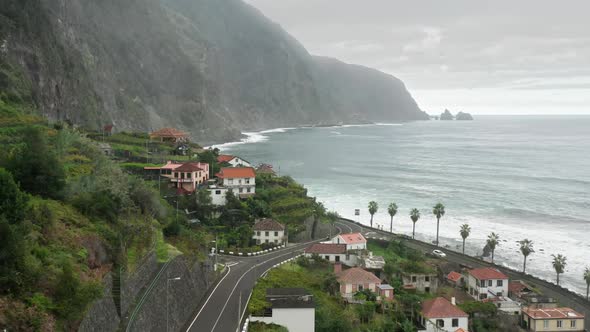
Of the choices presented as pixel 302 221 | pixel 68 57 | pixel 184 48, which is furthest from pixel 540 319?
pixel 184 48

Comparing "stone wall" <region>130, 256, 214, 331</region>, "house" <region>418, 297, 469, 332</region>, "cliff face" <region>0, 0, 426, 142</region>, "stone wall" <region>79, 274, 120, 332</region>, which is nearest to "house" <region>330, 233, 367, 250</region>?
"house" <region>418, 297, 469, 332</region>

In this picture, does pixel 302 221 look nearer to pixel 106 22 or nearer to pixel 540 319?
pixel 540 319

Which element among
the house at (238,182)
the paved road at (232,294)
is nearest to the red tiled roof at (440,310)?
the paved road at (232,294)

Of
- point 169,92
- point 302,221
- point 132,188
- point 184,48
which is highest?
point 184,48

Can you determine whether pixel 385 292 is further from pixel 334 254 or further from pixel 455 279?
pixel 455 279

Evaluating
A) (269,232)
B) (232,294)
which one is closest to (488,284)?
(269,232)

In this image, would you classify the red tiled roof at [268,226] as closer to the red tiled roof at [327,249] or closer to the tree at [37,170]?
the red tiled roof at [327,249]

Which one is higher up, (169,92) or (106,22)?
(106,22)
